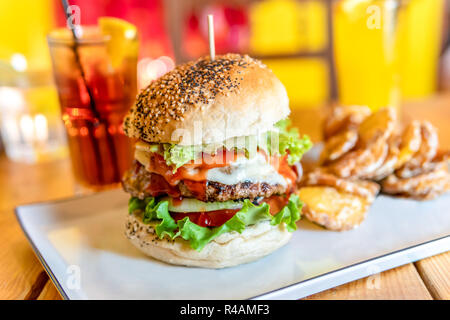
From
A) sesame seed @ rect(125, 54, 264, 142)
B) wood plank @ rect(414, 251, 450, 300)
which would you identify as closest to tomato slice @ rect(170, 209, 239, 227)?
sesame seed @ rect(125, 54, 264, 142)

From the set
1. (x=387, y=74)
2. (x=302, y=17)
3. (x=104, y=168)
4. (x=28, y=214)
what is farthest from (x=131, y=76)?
(x=302, y=17)

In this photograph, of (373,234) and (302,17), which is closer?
(373,234)

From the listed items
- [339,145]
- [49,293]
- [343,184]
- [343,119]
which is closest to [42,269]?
[49,293]

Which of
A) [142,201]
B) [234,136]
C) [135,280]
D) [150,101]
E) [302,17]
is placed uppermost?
[302,17]

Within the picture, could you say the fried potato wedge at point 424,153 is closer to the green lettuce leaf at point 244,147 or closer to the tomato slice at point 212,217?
the green lettuce leaf at point 244,147

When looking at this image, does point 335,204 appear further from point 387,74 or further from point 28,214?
point 387,74

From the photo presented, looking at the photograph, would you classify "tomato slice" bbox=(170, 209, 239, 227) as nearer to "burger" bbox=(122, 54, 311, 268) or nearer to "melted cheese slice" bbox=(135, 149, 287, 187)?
"burger" bbox=(122, 54, 311, 268)
